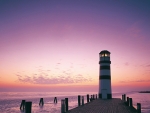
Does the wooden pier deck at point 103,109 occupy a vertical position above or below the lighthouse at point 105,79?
below

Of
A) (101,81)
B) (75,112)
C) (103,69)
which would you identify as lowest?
(75,112)

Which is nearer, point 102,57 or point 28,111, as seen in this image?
point 28,111

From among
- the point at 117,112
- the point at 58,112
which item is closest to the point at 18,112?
the point at 58,112

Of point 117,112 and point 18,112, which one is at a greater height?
point 117,112

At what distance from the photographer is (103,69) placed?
28.9 metres

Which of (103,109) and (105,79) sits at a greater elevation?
(105,79)

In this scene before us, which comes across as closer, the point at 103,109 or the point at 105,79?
the point at 103,109

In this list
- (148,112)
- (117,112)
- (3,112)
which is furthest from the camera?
(3,112)

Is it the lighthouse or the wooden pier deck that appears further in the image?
the lighthouse

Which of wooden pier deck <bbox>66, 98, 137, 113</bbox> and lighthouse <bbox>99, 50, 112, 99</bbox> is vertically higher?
lighthouse <bbox>99, 50, 112, 99</bbox>

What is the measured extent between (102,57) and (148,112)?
37.6ft

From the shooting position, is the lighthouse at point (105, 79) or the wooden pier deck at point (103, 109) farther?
the lighthouse at point (105, 79)

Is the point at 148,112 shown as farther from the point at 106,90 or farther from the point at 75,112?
the point at 75,112

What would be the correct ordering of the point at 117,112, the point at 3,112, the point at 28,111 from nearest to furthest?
1. the point at 28,111
2. the point at 117,112
3. the point at 3,112
